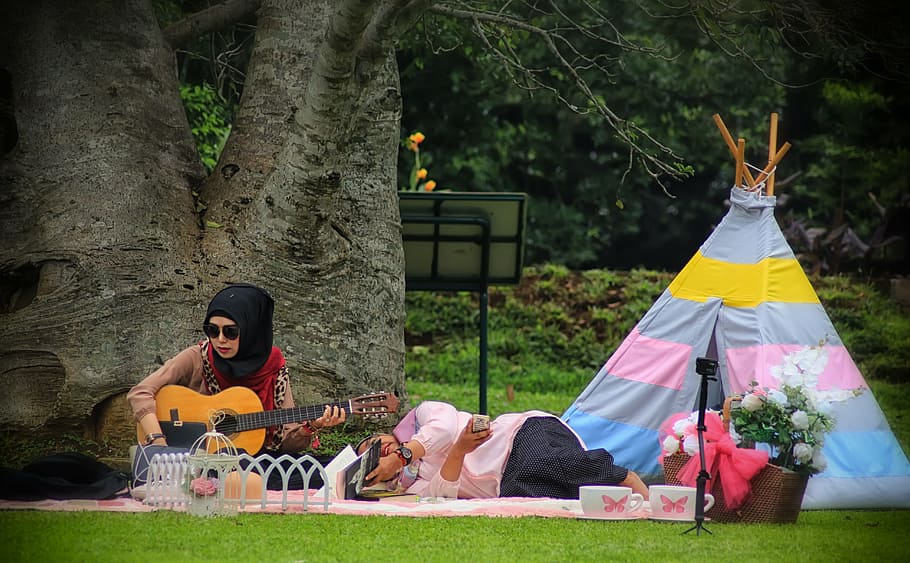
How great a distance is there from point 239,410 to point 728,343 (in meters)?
2.99

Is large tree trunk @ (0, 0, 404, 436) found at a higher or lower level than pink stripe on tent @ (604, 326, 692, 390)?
higher

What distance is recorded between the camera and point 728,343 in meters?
7.29

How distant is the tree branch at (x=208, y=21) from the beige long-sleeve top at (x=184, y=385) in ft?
8.59

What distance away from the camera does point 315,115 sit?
7.25 meters

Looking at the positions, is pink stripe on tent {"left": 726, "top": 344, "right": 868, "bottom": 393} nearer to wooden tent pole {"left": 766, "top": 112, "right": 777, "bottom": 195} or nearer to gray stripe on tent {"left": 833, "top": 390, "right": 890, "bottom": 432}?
gray stripe on tent {"left": 833, "top": 390, "right": 890, "bottom": 432}

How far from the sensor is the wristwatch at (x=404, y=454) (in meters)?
6.30

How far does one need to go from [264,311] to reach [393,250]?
1681 mm

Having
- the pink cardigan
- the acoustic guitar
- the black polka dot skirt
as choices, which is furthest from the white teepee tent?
the acoustic guitar

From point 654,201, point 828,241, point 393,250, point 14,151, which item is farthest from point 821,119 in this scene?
point 14,151

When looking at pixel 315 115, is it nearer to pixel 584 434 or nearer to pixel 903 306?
pixel 584 434

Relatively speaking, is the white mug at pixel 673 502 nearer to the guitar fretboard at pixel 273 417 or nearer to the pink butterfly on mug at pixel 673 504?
the pink butterfly on mug at pixel 673 504

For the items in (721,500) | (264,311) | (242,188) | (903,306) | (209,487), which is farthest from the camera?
(903,306)

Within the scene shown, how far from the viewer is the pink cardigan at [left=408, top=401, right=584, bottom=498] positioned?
6.38 metres

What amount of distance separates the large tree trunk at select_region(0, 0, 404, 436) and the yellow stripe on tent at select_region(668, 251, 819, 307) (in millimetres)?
1997
